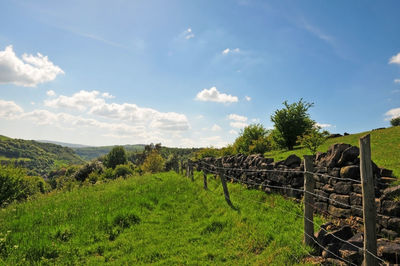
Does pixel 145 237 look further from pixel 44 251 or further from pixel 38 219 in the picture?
pixel 38 219

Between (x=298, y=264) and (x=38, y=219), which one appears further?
(x=38, y=219)

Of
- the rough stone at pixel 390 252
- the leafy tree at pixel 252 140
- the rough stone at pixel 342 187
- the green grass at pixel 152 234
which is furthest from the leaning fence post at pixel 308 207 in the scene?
the leafy tree at pixel 252 140

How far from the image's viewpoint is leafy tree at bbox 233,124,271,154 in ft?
99.8

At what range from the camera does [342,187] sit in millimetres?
7258

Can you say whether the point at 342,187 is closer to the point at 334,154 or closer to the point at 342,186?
the point at 342,186

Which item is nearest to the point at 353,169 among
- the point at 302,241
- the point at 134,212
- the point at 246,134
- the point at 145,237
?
the point at 302,241

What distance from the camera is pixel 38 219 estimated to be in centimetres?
823

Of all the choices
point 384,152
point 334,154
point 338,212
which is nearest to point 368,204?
point 338,212

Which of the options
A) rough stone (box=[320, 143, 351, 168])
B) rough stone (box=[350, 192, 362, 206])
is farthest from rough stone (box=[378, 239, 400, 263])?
rough stone (box=[320, 143, 351, 168])

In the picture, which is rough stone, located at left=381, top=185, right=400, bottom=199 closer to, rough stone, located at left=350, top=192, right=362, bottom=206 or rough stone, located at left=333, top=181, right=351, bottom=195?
rough stone, located at left=350, top=192, right=362, bottom=206

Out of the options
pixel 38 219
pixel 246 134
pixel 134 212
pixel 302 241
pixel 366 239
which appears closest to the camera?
pixel 366 239

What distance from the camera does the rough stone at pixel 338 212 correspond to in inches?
273

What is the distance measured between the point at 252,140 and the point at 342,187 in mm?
24204

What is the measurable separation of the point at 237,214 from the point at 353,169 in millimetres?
4299
